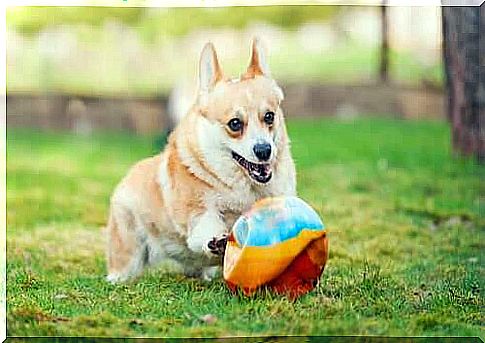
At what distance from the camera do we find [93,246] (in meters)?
4.24

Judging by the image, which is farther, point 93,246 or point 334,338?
point 93,246

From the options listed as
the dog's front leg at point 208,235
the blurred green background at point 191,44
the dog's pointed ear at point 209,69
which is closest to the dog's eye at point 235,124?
the dog's pointed ear at point 209,69

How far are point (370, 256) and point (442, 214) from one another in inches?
17.3

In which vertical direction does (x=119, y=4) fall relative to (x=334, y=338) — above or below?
above

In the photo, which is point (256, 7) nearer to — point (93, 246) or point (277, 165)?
point (277, 165)

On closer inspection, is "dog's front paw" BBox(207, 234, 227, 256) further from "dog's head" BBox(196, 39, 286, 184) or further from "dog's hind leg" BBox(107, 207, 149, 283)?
"dog's hind leg" BBox(107, 207, 149, 283)

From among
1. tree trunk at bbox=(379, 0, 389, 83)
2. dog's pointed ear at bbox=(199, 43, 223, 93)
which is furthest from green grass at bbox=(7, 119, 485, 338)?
dog's pointed ear at bbox=(199, 43, 223, 93)

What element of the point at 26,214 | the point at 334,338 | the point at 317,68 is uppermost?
the point at 317,68

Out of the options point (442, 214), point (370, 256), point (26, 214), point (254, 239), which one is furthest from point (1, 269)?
point (442, 214)

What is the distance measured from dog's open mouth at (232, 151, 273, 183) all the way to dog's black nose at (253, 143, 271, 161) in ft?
0.15

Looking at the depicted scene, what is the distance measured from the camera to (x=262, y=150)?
11.8 feet

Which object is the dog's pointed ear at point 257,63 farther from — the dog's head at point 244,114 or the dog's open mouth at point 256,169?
the dog's open mouth at point 256,169

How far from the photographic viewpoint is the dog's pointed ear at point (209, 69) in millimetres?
3801

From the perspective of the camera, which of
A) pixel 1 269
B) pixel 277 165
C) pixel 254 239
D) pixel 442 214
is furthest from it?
pixel 442 214
